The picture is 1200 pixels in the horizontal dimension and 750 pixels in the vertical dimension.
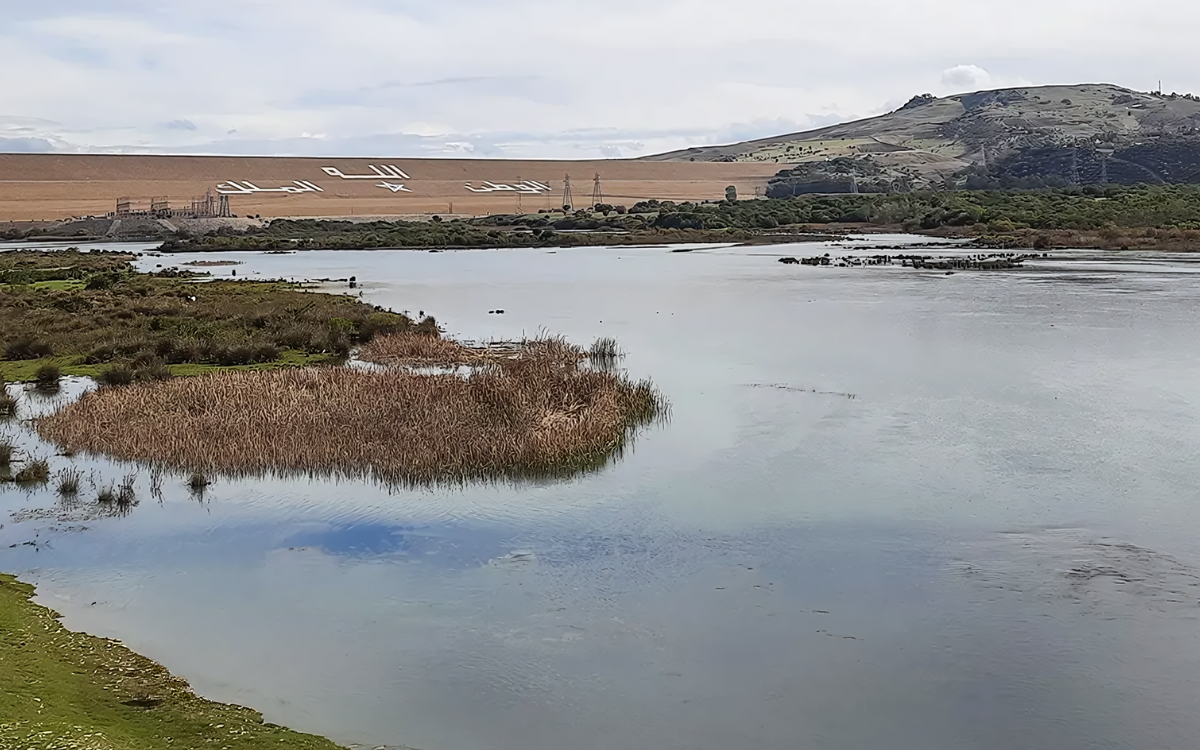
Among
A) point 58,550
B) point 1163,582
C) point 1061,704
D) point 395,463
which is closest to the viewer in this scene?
point 1061,704

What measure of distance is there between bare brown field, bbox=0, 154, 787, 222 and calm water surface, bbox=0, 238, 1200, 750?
68.2 metres

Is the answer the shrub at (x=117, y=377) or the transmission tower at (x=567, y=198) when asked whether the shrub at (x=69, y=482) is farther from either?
the transmission tower at (x=567, y=198)

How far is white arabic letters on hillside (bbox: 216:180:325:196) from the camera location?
280 ft

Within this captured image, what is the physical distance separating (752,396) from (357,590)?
300 inches

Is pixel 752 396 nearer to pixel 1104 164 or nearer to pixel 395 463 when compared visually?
pixel 395 463

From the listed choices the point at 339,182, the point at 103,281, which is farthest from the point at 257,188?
the point at 103,281

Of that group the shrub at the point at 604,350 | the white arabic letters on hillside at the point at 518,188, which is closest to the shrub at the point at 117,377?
the shrub at the point at 604,350

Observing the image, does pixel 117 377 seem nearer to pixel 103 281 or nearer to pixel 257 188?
pixel 103 281

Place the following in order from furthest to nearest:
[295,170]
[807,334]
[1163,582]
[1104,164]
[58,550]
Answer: [295,170] < [1104,164] < [807,334] < [58,550] < [1163,582]

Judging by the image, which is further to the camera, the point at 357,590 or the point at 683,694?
the point at 357,590

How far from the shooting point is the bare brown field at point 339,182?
79250 mm

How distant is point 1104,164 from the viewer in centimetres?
8531

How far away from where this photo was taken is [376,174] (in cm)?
9488

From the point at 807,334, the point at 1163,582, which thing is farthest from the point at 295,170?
the point at 1163,582
